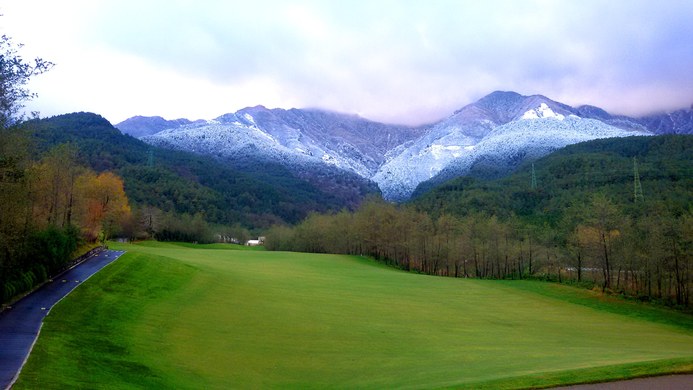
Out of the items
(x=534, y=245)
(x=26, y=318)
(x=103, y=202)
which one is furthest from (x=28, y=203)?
(x=534, y=245)

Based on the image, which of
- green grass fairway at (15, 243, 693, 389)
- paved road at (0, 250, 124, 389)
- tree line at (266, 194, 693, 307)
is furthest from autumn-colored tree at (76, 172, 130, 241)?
tree line at (266, 194, 693, 307)

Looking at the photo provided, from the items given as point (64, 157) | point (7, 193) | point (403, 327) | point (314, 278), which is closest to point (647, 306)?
point (403, 327)

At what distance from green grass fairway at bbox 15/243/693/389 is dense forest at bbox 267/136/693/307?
659cm

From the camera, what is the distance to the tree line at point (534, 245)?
5412 centimetres

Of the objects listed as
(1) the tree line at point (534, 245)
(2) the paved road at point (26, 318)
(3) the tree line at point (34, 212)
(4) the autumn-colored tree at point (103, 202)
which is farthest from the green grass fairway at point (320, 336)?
(4) the autumn-colored tree at point (103, 202)

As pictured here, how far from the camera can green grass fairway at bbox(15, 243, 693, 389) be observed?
67.9 ft

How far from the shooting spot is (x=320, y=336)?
31719 mm

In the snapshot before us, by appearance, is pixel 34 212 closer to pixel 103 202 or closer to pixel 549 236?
pixel 103 202

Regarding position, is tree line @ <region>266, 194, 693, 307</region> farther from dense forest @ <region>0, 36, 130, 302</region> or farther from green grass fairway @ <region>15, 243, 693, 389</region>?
dense forest @ <region>0, 36, 130, 302</region>

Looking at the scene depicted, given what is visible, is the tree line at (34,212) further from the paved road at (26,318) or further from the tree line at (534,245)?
the tree line at (534,245)

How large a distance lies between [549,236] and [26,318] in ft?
294

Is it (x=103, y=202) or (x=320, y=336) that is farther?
(x=103, y=202)

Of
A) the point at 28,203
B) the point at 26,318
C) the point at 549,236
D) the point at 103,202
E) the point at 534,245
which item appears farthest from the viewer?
the point at 549,236

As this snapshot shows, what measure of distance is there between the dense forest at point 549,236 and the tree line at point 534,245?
0.50ft
